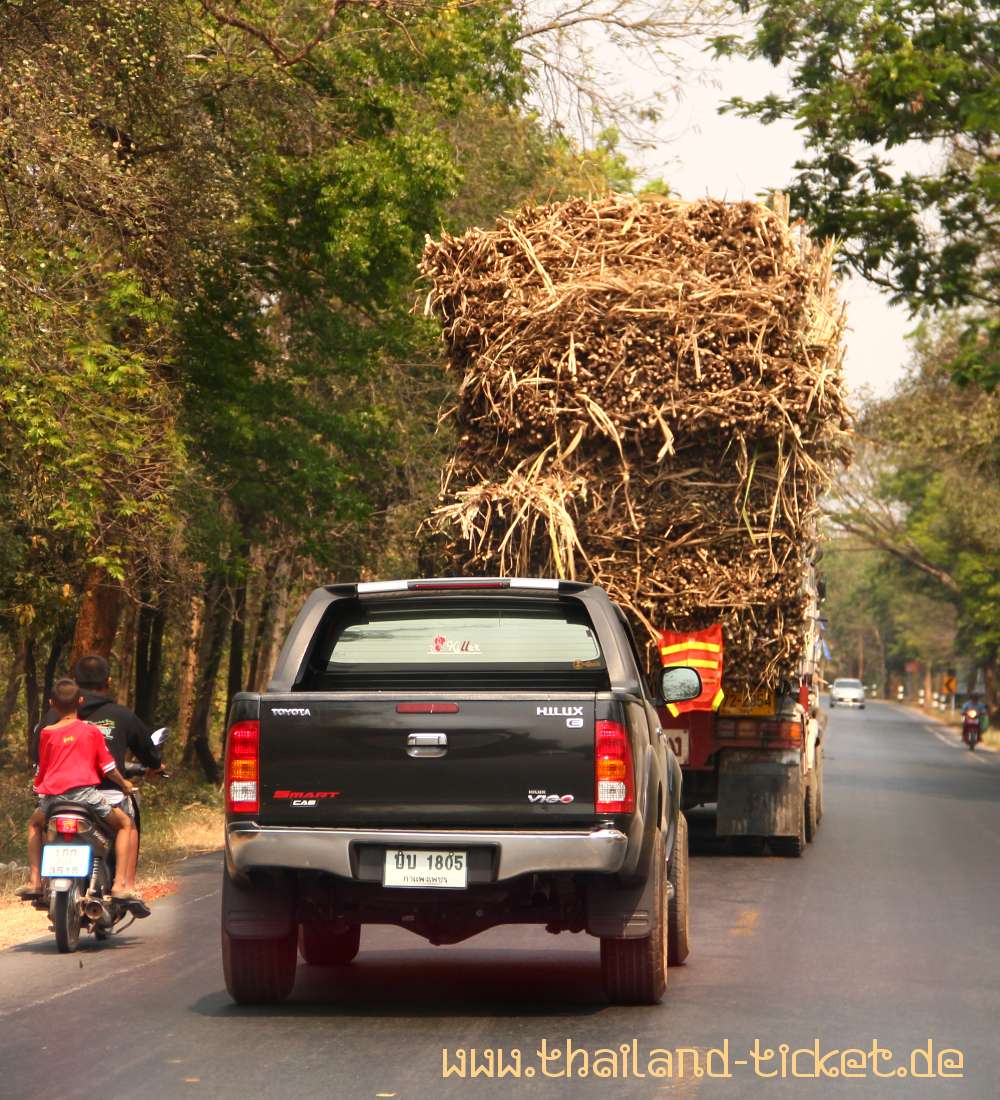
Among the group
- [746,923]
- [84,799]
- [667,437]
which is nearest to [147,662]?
[667,437]

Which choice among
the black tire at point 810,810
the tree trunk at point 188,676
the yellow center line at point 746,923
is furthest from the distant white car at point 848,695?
the yellow center line at point 746,923

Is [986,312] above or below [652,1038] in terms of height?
above

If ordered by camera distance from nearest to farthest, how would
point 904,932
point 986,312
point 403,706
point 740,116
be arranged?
point 403,706
point 904,932
point 740,116
point 986,312

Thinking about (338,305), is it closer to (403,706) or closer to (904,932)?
(904,932)

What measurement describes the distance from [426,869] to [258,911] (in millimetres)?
866

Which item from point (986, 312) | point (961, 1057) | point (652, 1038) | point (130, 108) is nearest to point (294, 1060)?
point (652, 1038)

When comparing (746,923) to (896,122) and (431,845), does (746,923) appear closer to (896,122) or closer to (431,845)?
(431,845)

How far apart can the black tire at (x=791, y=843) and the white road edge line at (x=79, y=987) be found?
742 cm

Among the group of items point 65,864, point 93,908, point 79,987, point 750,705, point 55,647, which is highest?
point 55,647

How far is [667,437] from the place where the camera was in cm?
1459

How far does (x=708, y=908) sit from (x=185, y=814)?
30.6 ft

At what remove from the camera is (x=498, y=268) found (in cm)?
1574

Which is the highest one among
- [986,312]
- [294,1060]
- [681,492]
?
[986,312]

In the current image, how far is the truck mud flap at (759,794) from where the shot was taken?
16.1m
